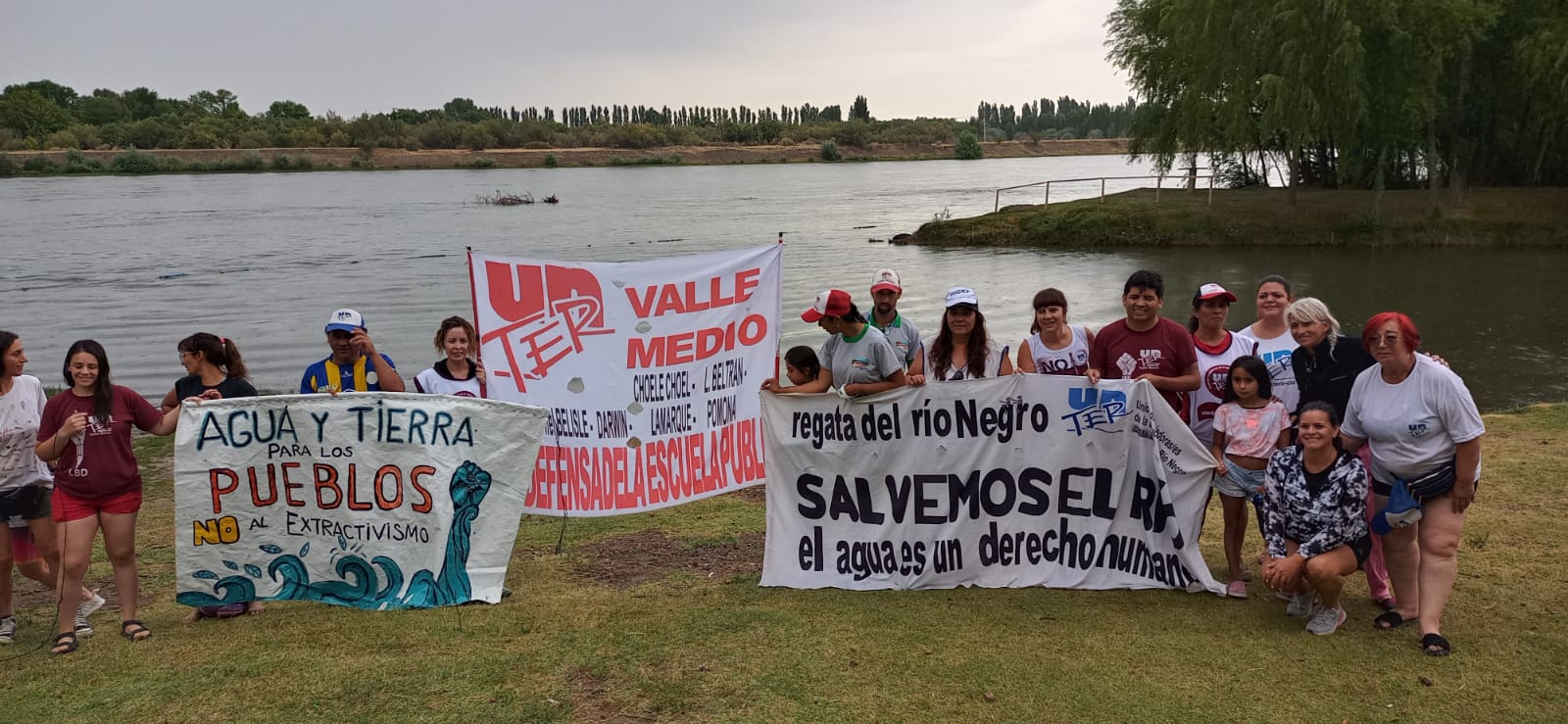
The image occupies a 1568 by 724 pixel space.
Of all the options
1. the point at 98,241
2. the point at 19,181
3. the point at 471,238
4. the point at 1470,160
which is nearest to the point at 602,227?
the point at 471,238

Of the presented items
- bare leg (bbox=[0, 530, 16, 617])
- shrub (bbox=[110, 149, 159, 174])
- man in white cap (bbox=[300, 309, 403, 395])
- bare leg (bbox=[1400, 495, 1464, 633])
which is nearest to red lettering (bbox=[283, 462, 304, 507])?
man in white cap (bbox=[300, 309, 403, 395])

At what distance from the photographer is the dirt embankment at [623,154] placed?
14288 centimetres

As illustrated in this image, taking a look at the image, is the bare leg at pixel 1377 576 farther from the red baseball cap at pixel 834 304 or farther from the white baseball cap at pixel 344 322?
the white baseball cap at pixel 344 322

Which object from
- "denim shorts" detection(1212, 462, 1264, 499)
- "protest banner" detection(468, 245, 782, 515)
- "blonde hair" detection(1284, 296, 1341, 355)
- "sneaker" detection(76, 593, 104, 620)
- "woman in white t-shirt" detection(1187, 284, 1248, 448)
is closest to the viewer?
"blonde hair" detection(1284, 296, 1341, 355)

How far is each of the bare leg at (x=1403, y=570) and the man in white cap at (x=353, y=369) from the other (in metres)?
5.62

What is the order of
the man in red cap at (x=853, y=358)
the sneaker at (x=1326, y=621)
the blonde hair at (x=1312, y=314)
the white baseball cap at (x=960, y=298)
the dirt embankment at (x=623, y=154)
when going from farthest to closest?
the dirt embankment at (x=623, y=154) < the white baseball cap at (x=960, y=298) < the man in red cap at (x=853, y=358) < the blonde hair at (x=1312, y=314) < the sneaker at (x=1326, y=621)

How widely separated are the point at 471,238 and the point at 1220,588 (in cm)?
5058

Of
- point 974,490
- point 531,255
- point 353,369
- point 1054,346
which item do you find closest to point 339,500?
point 353,369

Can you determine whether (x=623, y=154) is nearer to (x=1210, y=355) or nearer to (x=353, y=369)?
(x=353, y=369)

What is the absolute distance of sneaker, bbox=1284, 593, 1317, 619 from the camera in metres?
5.93

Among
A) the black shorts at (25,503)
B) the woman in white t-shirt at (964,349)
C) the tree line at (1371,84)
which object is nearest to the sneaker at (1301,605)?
the woman in white t-shirt at (964,349)

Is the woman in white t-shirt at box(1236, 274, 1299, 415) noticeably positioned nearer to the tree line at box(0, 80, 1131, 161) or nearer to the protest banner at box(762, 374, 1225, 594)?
the protest banner at box(762, 374, 1225, 594)

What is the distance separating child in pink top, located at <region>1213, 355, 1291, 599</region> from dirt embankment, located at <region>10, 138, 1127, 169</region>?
14758cm

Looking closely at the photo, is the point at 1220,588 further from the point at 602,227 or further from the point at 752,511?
the point at 602,227
